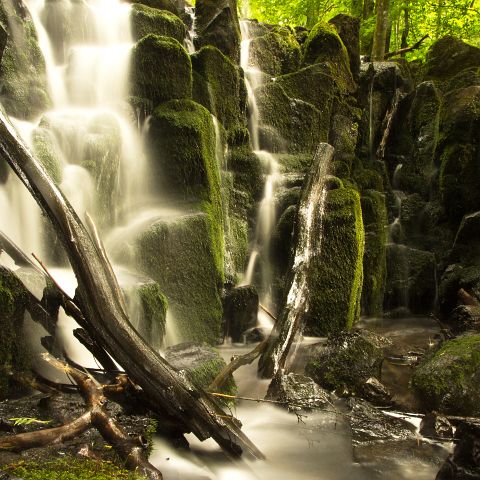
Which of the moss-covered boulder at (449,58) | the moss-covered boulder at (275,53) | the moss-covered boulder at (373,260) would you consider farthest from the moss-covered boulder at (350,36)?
the moss-covered boulder at (373,260)

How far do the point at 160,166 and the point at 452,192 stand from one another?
6704mm

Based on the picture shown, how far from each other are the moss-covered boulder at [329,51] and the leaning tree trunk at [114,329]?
9.45m

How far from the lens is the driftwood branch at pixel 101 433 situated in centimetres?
238

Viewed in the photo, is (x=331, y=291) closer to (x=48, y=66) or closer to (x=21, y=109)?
(x=21, y=109)

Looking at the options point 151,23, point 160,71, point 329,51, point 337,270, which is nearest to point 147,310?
point 337,270

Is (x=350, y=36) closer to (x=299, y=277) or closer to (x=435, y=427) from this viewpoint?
(x=299, y=277)

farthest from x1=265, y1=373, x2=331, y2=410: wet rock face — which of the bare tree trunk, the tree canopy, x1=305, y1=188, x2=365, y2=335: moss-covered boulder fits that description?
the tree canopy

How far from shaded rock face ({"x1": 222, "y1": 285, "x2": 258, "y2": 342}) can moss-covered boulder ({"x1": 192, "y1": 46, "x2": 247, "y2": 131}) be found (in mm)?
3689

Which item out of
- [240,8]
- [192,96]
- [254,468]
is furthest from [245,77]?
[240,8]

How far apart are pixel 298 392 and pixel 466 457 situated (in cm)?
197

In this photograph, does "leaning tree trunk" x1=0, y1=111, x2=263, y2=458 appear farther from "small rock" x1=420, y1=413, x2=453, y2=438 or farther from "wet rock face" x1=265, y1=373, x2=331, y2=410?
"small rock" x1=420, y1=413, x2=453, y2=438

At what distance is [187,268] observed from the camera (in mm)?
6043

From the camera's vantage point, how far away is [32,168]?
3674 mm

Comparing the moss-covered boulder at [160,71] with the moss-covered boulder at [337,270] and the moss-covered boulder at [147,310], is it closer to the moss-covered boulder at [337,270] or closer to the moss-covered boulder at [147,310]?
the moss-covered boulder at [337,270]
